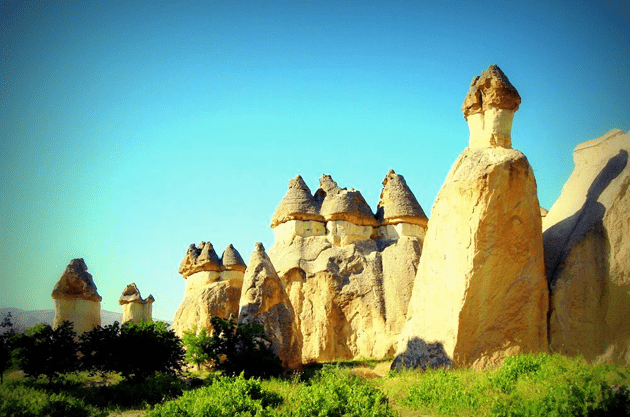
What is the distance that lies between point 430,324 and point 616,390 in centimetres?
415

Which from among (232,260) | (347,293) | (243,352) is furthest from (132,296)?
(243,352)

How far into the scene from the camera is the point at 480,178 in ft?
36.9

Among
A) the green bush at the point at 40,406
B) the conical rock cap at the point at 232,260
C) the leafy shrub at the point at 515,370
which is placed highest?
the conical rock cap at the point at 232,260

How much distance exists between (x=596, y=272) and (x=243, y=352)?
7261 mm

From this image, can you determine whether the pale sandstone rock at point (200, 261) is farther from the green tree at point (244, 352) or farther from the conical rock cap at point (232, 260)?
the green tree at point (244, 352)

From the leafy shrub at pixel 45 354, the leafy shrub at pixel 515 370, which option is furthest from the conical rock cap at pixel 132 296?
the leafy shrub at pixel 515 370

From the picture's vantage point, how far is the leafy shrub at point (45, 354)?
1253 centimetres

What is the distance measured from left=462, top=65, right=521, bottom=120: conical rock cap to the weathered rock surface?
8.45 ft

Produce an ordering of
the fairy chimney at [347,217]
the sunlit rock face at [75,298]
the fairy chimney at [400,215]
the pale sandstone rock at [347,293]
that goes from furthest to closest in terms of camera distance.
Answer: the fairy chimney at [400,215]
the fairy chimney at [347,217]
the sunlit rock face at [75,298]
the pale sandstone rock at [347,293]

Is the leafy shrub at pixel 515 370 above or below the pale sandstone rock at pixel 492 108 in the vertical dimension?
below

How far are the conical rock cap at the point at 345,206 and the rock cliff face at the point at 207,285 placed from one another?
11.8ft

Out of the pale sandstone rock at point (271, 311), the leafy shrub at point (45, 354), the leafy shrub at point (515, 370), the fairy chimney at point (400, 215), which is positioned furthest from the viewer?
the fairy chimney at point (400, 215)

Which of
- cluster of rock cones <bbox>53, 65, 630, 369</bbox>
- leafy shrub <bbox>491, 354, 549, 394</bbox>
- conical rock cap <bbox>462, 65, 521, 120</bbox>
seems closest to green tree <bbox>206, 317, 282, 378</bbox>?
cluster of rock cones <bbox>53, 65, 630, 369</bbox>

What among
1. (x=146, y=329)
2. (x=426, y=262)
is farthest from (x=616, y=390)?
(x=146, y=329)
